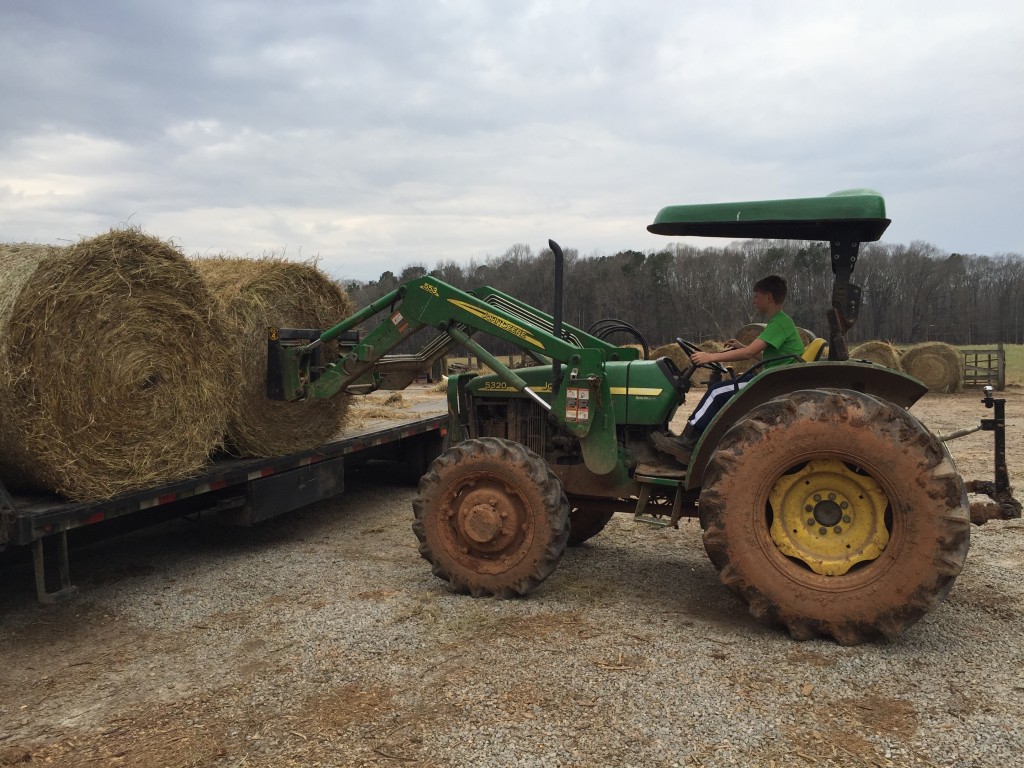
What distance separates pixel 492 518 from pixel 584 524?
136cm

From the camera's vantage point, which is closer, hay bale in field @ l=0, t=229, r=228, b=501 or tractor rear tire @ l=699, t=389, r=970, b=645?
tractor rear tire @ l=699, t=389, r=970, b=645

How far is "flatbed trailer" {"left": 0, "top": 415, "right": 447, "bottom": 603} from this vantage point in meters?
4.06

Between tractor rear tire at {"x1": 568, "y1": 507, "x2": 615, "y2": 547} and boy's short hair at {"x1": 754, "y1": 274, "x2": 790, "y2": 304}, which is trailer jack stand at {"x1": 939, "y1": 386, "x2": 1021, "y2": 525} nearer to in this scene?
boy's short hair at {"x1": 754, "y1": 274, "x2": 790, "y2": 304}

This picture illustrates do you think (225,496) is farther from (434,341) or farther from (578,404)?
(578,404)

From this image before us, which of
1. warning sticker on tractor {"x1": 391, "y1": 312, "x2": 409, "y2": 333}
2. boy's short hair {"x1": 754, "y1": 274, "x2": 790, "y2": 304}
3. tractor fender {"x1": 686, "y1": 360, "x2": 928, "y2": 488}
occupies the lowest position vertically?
tractor fender {"x1": 686, "y1": 360, "x2": 928, "y2": 488}

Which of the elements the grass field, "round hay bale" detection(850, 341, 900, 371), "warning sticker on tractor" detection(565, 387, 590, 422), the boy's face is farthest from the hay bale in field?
the grass field

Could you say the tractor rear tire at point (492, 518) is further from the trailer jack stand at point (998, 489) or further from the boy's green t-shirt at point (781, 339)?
the trailer jack stand at point (998, 489)

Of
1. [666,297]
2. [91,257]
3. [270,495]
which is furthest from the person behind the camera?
[666,297]

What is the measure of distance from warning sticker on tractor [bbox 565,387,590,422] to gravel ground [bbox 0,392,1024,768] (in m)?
1.07

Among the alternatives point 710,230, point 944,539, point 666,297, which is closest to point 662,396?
point 710,230

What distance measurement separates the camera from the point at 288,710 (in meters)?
3.14

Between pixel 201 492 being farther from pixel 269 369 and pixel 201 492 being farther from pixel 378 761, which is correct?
pixel 378 761

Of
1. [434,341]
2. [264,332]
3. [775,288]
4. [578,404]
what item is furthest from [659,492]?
[264,332]

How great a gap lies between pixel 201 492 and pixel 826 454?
12.5 ft
